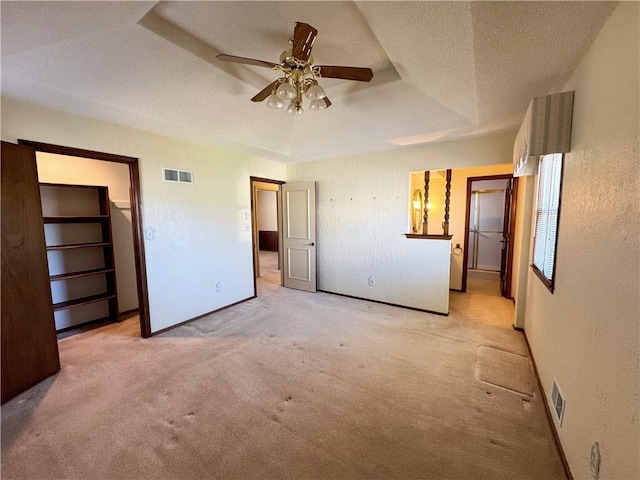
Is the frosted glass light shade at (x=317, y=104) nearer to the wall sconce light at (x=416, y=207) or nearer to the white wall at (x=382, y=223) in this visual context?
the white wall at (x=382, y=223)

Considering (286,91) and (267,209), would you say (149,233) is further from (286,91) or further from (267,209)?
(267,209)

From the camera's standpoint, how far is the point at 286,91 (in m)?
1.85

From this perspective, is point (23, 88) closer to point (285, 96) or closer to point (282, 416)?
point (285, 96)

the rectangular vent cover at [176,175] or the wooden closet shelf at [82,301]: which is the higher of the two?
the rectangular vent cover at [176,175]

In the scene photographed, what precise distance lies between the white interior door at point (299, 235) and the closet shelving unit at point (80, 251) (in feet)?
8.22

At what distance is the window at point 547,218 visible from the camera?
1939mm

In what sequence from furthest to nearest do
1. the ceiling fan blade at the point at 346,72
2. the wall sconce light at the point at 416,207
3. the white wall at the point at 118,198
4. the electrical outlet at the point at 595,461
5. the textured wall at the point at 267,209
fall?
1. the textured wall at the point at 267,209
2. the wall sconce light at the point at 416,207
3. the white wall at the point at 118,198
4. the ceiling fan blade at the point at 346,72
5. the electrical outlet at the point at 595,461

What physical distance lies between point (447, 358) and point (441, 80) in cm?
236

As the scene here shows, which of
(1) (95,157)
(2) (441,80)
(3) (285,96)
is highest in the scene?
(2) (441,80)

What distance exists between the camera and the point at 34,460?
57.0 inches

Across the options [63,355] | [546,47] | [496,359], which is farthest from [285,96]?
[63,355]

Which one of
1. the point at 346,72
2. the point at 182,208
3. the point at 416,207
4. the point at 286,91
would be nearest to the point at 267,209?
the point at 416,207

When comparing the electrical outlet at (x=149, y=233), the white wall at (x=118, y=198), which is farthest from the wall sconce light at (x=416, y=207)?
the white wall at (x=118, y=198)

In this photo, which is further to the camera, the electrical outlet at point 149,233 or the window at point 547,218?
the electrical outlet at point 149,233
